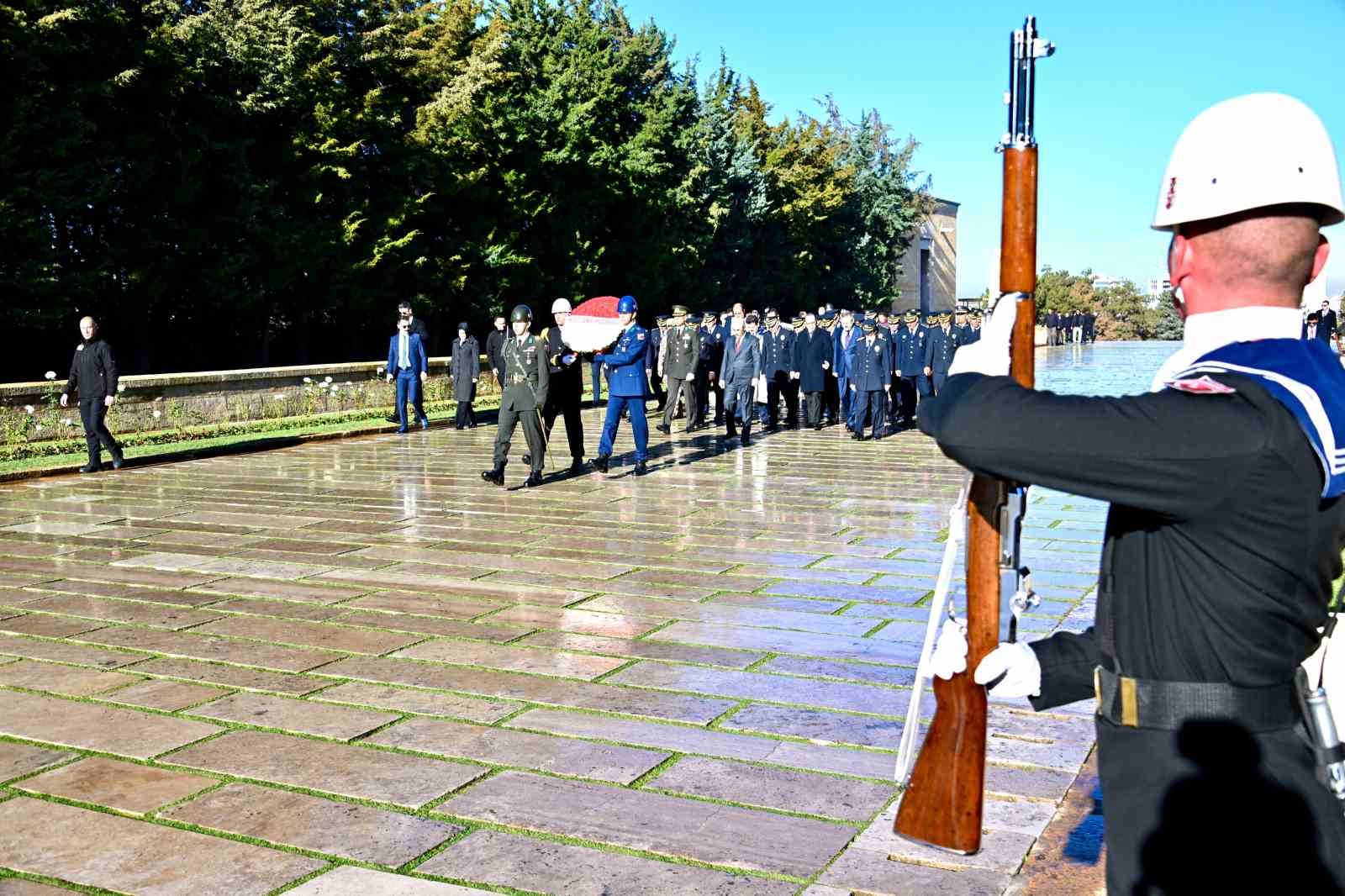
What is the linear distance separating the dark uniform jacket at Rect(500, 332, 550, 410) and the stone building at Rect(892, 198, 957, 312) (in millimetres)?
68828

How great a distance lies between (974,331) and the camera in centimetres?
2441

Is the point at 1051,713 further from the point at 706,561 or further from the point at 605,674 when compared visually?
the point at 706,561

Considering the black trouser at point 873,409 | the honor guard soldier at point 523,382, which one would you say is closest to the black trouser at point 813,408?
the black trouser at point 873,409

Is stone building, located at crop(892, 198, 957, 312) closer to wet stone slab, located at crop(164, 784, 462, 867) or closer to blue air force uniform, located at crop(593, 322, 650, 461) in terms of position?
blue air force uniform, located at crop(593, 322, 650, 461)

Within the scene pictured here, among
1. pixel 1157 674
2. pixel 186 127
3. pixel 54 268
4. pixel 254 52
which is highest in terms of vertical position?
pixel 254 52

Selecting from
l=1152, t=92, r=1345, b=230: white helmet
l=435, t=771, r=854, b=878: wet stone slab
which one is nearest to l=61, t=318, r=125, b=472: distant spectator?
l=435, t=771, r=854, b=878: wet stone slab

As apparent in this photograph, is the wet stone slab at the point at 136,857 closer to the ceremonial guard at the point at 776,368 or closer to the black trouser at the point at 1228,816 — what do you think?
the black trouser at the point at 1228,816

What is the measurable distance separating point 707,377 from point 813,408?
2.02m

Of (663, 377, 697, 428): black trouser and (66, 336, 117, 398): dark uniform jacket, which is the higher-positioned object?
(66, 336, 117, 398): dark uniform jacket

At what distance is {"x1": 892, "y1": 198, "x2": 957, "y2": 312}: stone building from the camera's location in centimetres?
8375

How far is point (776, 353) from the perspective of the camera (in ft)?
66.7

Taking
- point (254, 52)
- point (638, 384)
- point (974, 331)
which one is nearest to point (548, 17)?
point (254, 52)

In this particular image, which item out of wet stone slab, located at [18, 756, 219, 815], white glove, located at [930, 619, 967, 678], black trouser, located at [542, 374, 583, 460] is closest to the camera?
white glove, located at [930, 619, 967, 678]

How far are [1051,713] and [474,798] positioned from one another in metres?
2.30
